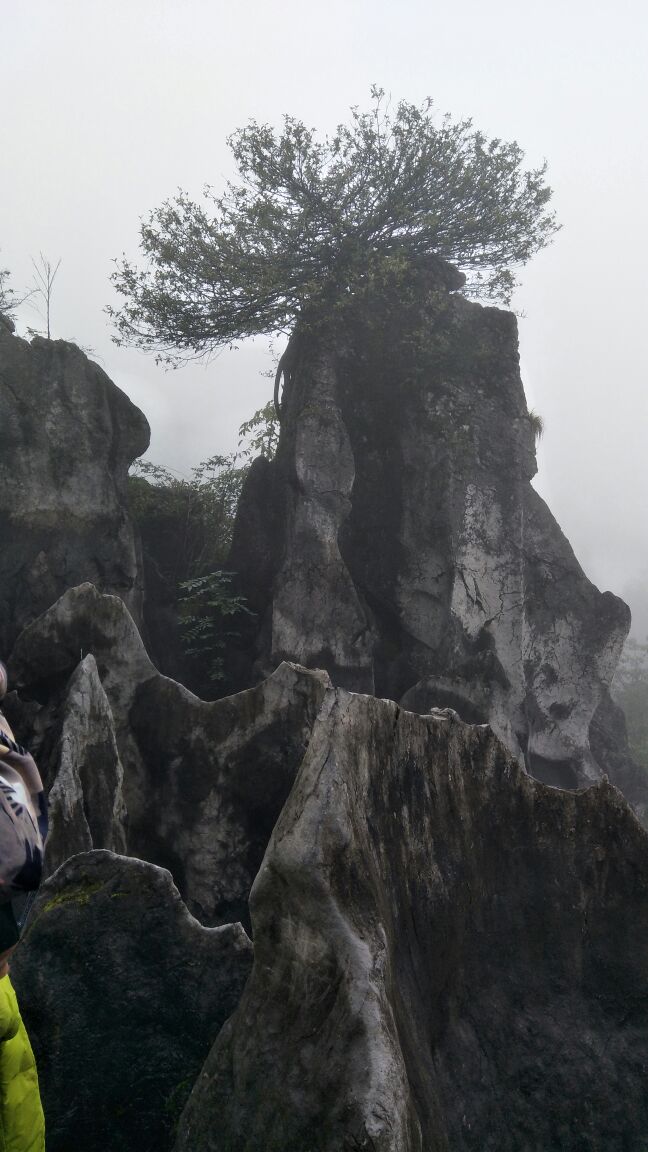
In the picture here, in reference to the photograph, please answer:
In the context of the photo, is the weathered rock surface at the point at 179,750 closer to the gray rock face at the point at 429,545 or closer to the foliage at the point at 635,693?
the gray rock face at the point at 429,545

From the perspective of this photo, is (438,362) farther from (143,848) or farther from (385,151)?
(143,848)

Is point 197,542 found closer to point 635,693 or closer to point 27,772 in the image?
point 27,772

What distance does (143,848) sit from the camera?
6074 mm

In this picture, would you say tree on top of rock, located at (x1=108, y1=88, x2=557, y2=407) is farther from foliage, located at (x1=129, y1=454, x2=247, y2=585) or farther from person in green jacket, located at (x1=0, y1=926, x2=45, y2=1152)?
person in green jacket, located at (x1=0, y1=926, x2=45, y2=1152)

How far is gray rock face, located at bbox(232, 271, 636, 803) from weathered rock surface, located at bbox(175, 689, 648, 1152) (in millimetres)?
8718

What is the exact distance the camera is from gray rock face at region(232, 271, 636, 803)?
13484 millimetres

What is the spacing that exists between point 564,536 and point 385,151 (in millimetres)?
7014

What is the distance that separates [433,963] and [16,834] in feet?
6.74

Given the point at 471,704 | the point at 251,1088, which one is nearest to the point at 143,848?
the point at 251,1088

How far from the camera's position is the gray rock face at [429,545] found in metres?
13.5

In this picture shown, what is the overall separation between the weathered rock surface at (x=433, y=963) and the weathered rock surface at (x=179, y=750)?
6.80ft

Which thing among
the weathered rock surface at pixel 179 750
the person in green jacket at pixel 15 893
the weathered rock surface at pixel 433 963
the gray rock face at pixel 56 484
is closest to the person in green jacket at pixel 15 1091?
the person in green jacket at pixel 15 893

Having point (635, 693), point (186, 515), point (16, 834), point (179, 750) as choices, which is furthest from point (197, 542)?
point (635, 693)

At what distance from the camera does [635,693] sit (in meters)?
31.6
